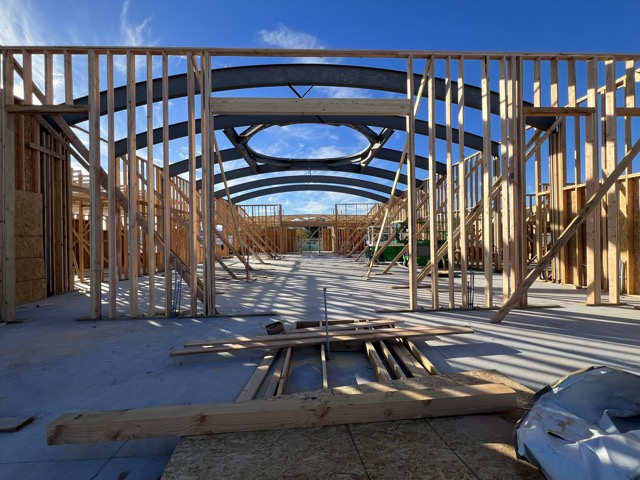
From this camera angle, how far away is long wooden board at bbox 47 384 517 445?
2.48 m

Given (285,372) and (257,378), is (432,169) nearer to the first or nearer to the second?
(285,372)

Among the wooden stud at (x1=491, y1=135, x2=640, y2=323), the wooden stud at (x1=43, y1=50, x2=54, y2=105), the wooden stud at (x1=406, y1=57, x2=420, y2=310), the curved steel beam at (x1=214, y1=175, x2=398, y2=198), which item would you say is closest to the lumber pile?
the wooden stud at (x1=491, y1=135, x2=640, y2=323)

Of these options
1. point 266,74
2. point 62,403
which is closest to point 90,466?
point 62,403

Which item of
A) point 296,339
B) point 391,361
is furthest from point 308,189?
point 391,361

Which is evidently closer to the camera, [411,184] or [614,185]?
[411,184]

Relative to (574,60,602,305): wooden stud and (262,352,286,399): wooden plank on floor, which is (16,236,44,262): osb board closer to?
(262,352,286,399): wooden plank on floor

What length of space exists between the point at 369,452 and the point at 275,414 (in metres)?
0.74

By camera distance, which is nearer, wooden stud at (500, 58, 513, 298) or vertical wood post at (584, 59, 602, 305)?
wooden stud at (500, 58, 513, 298)

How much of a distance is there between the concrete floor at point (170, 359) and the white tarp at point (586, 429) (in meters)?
1.41

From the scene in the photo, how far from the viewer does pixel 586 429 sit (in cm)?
195

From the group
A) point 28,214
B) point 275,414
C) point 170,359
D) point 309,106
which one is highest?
point 309,106

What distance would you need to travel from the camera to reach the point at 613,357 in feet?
14.5

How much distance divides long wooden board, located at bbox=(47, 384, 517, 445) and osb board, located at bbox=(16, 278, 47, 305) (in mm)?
8510

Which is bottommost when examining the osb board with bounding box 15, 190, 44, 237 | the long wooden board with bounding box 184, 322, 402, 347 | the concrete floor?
the concrete floor
